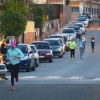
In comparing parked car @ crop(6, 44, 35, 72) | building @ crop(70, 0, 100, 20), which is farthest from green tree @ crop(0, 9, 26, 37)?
building @ crop(70, 0, 100, 20)

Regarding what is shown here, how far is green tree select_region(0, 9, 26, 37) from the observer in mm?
43594

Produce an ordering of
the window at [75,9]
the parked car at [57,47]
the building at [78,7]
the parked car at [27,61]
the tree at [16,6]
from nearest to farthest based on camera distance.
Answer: the parked car at [27,61] → the parked car at [57,47] → the tree at [16,6] → the window at [75,9] → the building at [78,7]

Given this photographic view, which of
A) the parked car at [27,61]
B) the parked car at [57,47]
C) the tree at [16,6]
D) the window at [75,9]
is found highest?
the tree at [16,6]

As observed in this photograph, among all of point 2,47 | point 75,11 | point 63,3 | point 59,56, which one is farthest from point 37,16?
point 75,11

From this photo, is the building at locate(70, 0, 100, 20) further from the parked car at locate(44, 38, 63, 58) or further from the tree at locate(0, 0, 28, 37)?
the tree at locate(0, 0, 28, 37)

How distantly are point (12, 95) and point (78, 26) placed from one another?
5769cm

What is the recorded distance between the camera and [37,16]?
62.8 meters

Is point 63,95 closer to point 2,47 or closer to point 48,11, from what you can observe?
point 2,47

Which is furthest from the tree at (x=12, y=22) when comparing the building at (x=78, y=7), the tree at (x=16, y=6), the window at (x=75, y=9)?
the window at (x=75, y=9)

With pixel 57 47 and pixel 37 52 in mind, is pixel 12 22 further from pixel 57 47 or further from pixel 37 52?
pixel 37 52

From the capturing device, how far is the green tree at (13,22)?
43.6 meters

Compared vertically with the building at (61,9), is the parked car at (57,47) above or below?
below

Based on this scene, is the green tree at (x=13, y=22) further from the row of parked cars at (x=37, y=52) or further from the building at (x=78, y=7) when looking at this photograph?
the building at (x=78, y=7)

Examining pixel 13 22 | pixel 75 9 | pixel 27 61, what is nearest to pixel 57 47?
pixel 13 22
